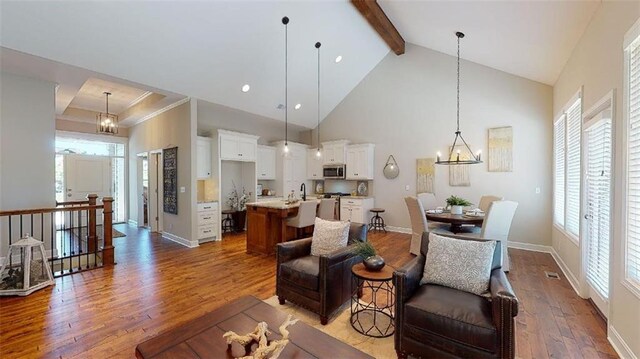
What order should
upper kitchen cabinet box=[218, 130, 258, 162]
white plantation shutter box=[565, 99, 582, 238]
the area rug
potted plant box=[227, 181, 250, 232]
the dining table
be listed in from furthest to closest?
1. potted plant box=[227, 181, 250, 232]
2. upper kitchen cabinet box=[218, 130, 258, 162]
3. the dining table
4. white plantation shutter box=[565, 99, 582, 238]
5. the area rug

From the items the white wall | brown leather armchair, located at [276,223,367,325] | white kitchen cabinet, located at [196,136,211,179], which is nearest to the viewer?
brown leather armchair, located at [276,223,367,325]

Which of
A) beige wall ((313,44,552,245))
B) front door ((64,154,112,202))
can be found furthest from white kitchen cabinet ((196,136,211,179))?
front door ((64,154,112,202))

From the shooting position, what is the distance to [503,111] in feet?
17.8

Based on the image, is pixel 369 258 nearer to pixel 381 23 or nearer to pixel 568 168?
pixel 568 168

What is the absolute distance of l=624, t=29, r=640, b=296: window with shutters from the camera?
6.56ft

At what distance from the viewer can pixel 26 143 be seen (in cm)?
431

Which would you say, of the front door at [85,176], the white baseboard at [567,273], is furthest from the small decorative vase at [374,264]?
the front door at [85,176]

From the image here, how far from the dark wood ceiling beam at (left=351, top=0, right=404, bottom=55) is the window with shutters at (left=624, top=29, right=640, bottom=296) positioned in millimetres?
3863

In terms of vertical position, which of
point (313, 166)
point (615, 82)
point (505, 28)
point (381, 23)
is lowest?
point (313, 166)

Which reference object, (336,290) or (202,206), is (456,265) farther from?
(202,206)

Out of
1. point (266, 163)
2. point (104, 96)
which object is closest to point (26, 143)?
point (104, 96)

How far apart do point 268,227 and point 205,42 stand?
3175mm

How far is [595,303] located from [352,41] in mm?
5784

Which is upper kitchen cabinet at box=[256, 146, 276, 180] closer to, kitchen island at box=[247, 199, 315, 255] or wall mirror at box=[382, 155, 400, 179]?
kitchen island at box=[247, 199, 315, 255]
